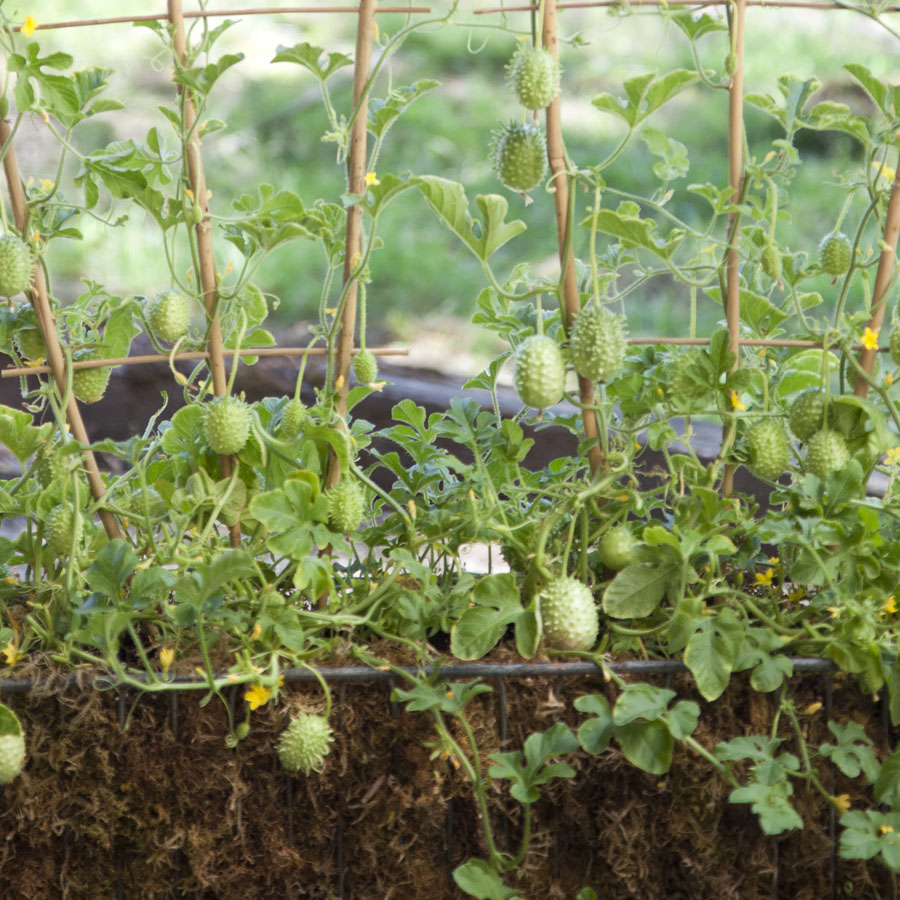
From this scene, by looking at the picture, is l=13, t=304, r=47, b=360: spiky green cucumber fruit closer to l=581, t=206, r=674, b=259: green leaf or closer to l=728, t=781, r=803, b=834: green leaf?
l=581, t=206, r=674, b=259: green leaf

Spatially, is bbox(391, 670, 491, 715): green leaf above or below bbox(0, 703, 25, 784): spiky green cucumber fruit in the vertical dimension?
above

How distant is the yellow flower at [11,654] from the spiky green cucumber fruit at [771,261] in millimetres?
703

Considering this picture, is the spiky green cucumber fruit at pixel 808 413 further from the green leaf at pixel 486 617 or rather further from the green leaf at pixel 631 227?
the green leaf at pixel 486 617

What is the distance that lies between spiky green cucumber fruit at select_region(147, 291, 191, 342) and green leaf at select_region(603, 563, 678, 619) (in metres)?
0.42

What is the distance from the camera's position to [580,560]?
0.95m

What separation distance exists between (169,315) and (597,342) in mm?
356

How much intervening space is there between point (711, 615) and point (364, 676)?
0.91ft

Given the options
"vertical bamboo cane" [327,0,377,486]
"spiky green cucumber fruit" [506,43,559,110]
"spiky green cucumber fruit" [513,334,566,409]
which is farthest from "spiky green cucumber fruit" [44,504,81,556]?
"spiky green cucumber fruit" [506,43,559,110]

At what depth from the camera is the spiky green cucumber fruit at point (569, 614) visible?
864 mm

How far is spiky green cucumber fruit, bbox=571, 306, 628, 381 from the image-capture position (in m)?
0.86

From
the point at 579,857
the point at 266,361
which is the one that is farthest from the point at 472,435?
the point at 266,361

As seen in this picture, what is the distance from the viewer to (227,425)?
2.92 feet

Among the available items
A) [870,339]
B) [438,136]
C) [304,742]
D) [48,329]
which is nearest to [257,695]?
[304,742]

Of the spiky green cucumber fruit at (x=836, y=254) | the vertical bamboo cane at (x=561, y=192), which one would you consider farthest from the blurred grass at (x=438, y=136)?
the vertical bamboo cane at (x=561, y=192)
